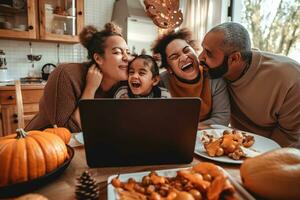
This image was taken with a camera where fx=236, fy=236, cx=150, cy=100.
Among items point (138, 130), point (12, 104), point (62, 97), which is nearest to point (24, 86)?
point (12, 104)

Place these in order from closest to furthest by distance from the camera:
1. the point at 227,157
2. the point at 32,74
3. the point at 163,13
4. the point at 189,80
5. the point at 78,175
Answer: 1. the point at 78,175
2. the point at 227,157
3. the point at 189,80
4. the point at 163,13
5. the point at 32,74

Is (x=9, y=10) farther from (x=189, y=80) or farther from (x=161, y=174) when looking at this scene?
(x=161, y=174)

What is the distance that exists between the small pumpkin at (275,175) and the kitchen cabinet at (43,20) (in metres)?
2.66

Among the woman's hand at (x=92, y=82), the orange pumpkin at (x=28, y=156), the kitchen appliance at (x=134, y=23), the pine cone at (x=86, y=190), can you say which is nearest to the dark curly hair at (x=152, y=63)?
the woman's hand at (x=92, y=82)

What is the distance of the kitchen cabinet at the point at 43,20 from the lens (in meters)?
2.51

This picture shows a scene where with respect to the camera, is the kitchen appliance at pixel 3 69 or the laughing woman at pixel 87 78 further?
the kitchen appliance at pixel 3 69

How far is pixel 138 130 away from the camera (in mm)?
602

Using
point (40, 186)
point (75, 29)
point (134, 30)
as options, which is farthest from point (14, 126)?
point (40, 186)

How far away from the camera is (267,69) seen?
1.36 meters

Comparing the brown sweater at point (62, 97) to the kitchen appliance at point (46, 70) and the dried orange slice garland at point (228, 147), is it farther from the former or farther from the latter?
the kitchen appliance at point (46, 70)

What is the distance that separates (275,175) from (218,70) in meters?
1.02

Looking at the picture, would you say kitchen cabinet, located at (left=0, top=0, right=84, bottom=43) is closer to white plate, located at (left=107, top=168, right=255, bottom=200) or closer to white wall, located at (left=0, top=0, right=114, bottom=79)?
white wall, located at (left=0, top=0, right=114, bottom=79)

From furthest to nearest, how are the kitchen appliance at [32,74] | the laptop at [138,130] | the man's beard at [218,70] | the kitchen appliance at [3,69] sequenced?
the kitchen appliance at [32,74], the kitchen appliance at [3,69], the man's beard at [218,70], the laptop at [138,130]

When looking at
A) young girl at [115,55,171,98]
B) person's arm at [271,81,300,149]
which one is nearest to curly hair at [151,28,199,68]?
young girl at [115,55,171,98]
